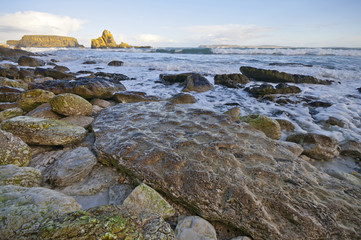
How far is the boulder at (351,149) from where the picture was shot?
2.68m

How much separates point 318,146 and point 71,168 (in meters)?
3.20

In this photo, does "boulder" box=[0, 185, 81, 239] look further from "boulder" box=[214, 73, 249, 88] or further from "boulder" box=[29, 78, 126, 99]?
"boulder" box=[214, 73, 249, 88]

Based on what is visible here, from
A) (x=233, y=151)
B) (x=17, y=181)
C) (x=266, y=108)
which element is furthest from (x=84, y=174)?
(x=266, y=108)

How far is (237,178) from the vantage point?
1.68m

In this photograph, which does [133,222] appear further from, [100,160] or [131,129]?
[131,129]

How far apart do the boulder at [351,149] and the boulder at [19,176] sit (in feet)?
12.9

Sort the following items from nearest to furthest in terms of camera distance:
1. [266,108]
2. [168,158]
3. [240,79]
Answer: [168,158], [266,108], [240,79]

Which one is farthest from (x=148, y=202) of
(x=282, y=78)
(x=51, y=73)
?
(x=51, y=73)

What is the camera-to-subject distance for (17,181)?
162 centimetres

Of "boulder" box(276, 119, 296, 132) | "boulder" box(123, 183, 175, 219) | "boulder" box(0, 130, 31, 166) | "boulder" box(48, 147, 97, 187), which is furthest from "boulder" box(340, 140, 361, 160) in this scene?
"boulder" box(0, 130, 31, 166)

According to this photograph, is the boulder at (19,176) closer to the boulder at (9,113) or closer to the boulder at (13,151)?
the boulder at (13,151)

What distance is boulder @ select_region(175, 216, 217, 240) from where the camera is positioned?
1.36 meters

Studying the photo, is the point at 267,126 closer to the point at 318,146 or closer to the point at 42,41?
the point at 318,146

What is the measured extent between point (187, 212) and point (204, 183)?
0.97ft
